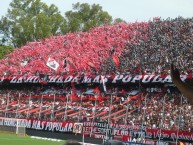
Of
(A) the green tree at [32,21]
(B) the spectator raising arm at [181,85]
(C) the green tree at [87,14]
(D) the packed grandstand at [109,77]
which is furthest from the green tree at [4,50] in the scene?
(B) the spectator raising arm at [181,85]

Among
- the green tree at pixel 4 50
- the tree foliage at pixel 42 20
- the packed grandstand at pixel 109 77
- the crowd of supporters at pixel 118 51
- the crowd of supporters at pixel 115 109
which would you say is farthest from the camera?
the tree foliage at pixel 42 20

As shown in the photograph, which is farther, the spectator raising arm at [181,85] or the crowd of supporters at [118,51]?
the crowd of supporters at [118,51]

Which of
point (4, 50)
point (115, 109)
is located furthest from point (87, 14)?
point (115, 109)

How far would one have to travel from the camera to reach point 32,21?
78.4 m

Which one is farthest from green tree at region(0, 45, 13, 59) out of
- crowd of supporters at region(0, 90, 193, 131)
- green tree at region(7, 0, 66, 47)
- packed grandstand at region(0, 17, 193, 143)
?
crowd of supporters at region(0, 90, 193, 131)

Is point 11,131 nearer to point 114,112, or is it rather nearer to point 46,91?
point 114,112

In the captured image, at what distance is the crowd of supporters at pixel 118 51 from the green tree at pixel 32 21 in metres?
18.3

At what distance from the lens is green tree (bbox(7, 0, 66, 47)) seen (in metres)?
77.0

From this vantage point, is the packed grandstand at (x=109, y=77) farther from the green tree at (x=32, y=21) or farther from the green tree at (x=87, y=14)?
the green tree at (x=87, y=14)

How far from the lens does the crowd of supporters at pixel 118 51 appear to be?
120 feet

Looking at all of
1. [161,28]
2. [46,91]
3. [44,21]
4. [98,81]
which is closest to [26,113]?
[98,81]

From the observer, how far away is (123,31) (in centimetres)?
4925

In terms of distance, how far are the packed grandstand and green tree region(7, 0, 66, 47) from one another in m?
19.8

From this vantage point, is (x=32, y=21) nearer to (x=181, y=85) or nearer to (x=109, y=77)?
(x=109, y=77)
